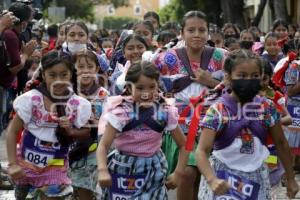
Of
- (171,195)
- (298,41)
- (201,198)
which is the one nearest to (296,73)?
(298,41)

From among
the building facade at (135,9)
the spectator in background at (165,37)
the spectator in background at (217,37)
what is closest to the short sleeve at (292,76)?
the spectator in background at (217,37)

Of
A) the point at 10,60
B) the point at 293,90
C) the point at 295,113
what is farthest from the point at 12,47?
the point at 295,113

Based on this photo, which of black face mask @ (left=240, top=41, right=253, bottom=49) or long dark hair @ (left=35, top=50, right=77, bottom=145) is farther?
black face mask @ (left=240, top=41, right=253, bottom=49)

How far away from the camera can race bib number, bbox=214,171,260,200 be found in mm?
5062

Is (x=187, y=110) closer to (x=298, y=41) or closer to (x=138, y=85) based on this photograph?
(x=138, y=85)

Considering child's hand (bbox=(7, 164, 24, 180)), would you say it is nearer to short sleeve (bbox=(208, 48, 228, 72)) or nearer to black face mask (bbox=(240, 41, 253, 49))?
short sleeve (bbox=(208, 48, 228, 72))

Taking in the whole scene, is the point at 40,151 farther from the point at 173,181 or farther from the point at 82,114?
the point at 173,181

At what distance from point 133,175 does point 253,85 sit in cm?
104

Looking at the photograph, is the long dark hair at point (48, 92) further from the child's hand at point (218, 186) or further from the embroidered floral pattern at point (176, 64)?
the child's hand at point (218, 186)

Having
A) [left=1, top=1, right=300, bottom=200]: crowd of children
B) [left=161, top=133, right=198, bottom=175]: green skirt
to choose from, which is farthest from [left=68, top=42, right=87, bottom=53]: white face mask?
[left=161, top=133, right=198, bottom=175]: green skirt

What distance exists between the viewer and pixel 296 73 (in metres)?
9.03

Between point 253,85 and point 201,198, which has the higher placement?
point 253,85

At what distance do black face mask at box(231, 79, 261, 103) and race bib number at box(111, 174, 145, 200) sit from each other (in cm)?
89

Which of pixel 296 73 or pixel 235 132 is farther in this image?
pixel 296 73
